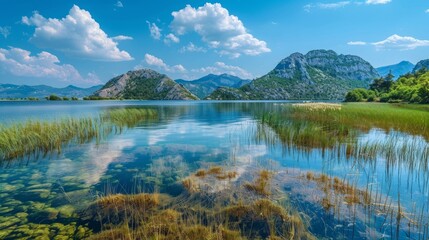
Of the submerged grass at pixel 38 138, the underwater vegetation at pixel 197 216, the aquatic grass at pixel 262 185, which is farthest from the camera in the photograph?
the submerged grass at pixel 38 138

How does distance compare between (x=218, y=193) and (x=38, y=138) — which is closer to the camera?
(x=218, y=193)

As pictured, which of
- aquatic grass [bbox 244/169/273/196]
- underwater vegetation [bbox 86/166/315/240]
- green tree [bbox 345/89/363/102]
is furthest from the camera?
green tree [bbox 345/89/363/102]

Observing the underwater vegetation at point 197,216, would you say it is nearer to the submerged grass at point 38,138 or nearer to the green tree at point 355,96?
the submerged grass at point 38,138

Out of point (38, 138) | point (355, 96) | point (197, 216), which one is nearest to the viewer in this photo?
point (197, 216)

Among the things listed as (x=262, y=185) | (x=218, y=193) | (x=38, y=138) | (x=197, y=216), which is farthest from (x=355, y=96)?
(x=197, y=216)

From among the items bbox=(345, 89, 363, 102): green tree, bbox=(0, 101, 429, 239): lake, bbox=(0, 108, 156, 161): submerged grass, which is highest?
bbox=(345, 89, 363, 102): green tree

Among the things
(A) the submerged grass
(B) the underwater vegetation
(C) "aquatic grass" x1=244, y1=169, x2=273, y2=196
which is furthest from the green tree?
(B) the underwater vegetation

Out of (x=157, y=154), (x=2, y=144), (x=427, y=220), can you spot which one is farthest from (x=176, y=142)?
(x=427, y=220)

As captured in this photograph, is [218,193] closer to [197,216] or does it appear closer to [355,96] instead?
[197,216]

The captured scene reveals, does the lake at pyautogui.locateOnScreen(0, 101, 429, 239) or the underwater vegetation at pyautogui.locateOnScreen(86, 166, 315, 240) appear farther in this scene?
the lake at pyautogui.locateOnScreen(0, 101, 429, 239)

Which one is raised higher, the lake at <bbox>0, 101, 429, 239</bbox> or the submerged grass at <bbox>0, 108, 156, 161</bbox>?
the submerged grass at <bbox>0, 108, 156, 161</bbox>

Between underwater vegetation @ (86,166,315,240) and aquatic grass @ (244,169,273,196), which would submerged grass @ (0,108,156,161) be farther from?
aquatic grass @ (244,169,273,196)

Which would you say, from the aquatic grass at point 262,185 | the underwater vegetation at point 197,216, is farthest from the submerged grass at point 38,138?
the aquatic grass at point 262,185

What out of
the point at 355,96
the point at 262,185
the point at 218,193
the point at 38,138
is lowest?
the point at 218,193
